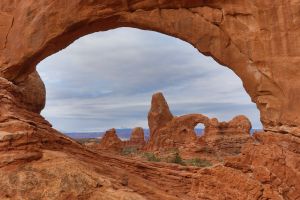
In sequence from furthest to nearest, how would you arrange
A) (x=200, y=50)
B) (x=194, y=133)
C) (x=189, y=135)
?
(x=194, y=133)
(x=189, y=135)
(x=200, y=50)

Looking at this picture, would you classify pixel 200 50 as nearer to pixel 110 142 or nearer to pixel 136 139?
pixel 110 142

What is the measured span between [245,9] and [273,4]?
76 centimetres

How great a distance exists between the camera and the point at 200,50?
10953 millimetres

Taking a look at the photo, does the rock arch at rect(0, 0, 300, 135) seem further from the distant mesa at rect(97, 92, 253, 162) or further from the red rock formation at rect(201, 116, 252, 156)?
the red rock formation at rect(201, 116, 252, 156)

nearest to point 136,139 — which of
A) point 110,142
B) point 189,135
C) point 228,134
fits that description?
point 110,142

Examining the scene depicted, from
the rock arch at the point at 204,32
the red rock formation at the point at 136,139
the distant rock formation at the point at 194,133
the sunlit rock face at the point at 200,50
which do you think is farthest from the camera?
the red rock formation at the point at 136,139

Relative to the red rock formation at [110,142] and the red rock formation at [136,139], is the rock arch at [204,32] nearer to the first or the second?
the red rock formation at [110,142]

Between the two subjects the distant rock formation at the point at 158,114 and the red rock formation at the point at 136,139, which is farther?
the red rock formation at the point at 136,139

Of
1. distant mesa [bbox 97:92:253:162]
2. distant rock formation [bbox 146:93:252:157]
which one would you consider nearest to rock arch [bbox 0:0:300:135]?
distant mesa [bbox 97:92:253:162]

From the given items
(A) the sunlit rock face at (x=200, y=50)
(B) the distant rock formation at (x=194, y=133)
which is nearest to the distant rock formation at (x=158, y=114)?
(B) the distant rock formation at (x=194, y=133)

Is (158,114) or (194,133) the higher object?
(158,114)

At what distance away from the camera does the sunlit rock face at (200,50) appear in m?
8.70

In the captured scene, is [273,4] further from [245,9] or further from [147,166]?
[147,166]

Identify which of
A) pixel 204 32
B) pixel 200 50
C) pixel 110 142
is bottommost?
pixel 110 142
